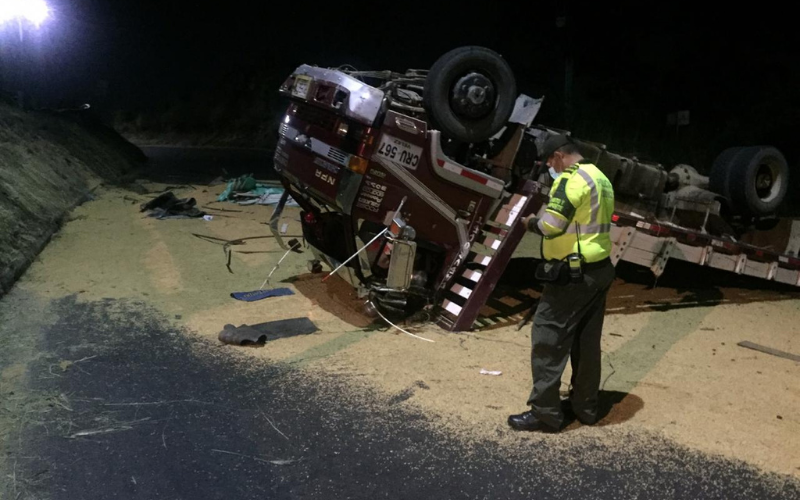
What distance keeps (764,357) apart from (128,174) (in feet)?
51.5

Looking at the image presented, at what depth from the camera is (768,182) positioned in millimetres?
7469

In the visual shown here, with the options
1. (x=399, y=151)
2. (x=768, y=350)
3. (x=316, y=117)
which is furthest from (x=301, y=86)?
(x=768, y=350)

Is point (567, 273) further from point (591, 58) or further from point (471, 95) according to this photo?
point (591, 58)

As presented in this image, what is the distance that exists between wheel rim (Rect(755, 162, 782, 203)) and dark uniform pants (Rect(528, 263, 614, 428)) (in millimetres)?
4565

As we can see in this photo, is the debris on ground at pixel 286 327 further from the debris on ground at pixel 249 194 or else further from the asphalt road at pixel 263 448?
the debris on ground at pixel 249 194

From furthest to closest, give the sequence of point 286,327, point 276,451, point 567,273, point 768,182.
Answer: point 768,182 < point 286,327 < point 567,273 < point 276,451

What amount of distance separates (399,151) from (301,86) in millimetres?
1222

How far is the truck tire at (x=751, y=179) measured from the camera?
7.19 meters

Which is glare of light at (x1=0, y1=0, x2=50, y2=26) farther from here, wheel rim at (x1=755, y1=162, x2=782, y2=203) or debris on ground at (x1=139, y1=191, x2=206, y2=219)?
wheel rim at (x1=755, y1=162, x2=782, y2=203)

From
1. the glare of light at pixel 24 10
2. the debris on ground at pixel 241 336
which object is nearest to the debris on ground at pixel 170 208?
the debris on ground at pixel 241 336

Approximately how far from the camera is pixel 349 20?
3203 centimetres

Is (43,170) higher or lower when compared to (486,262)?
lower

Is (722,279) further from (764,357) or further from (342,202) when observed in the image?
A: (342,202)

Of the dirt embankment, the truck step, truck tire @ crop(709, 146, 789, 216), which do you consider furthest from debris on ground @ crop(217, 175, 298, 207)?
truck tire @ crop(709, 146, 789, 216)
